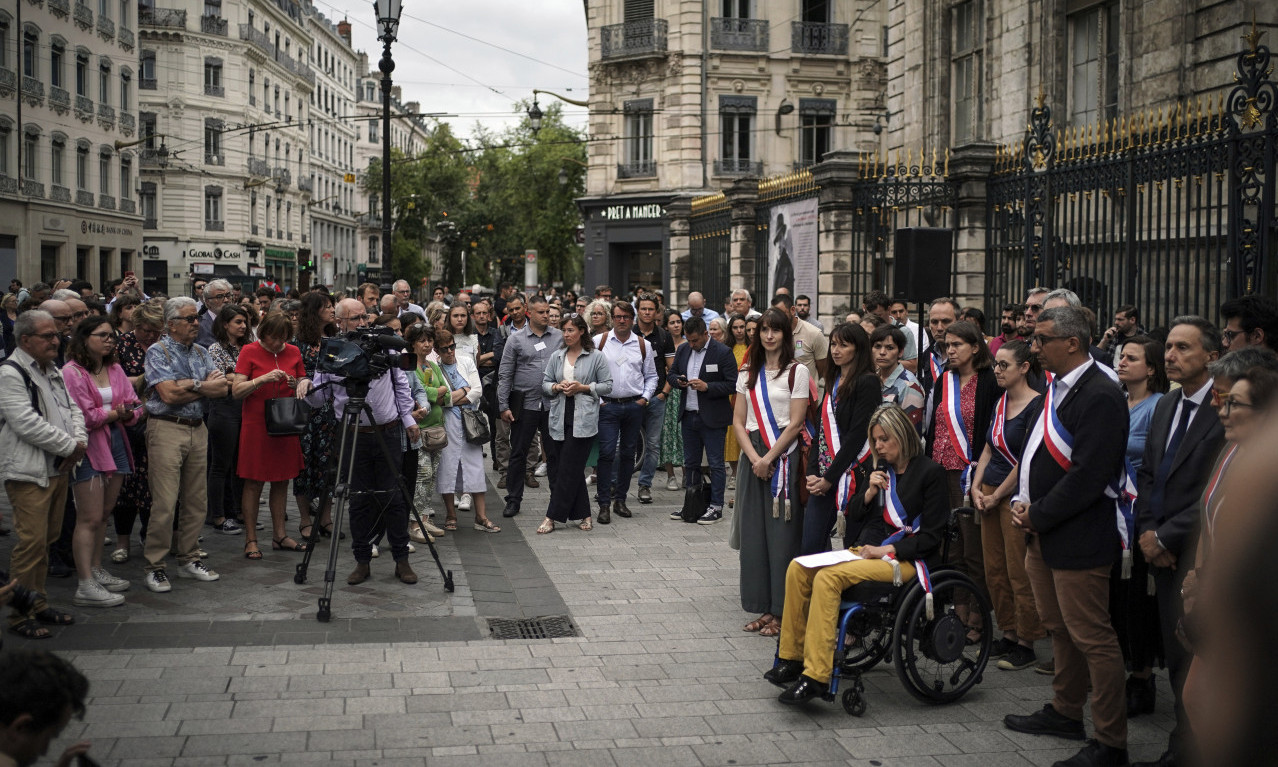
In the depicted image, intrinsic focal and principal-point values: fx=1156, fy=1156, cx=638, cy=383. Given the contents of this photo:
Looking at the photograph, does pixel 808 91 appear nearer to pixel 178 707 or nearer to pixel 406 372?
pixel 406 372

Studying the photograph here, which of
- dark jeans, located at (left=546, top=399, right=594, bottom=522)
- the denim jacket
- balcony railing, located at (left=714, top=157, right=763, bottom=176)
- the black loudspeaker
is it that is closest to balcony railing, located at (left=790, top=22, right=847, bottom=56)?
balcony railing, located at (left=714, top=157, right=763, bottom=176)

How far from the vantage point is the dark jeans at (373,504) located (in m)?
8.31

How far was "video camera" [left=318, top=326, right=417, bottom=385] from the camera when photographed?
7.78 metres

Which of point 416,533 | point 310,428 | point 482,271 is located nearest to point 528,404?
point 416,533

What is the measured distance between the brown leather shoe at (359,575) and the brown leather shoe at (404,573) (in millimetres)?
228

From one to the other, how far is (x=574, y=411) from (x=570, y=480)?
63 centimetres

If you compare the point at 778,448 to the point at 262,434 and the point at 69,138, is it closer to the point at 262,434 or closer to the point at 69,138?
the point at 262,434

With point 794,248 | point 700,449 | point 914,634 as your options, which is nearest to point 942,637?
point 914,634

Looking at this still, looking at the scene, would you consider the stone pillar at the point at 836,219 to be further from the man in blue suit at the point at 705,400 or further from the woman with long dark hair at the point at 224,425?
the woman with long dark hair at the point at 224,425

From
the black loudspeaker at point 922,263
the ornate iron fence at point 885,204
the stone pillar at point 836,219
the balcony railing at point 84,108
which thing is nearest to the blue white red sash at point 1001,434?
the black loudspeaker at point 922,263

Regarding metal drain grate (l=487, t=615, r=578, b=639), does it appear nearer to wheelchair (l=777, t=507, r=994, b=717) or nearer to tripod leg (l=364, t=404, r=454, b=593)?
tripod leg (l=364, t=404, r=454, b=593)

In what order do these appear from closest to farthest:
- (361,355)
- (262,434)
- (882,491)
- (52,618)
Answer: (882,491), (52,618), (361,355), (262,434)

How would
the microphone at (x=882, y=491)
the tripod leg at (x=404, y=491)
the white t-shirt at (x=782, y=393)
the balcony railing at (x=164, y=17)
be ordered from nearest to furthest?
1. the microphone at (x=882, y=491)
2. the white t-shirt at (x=782, y=393)
3. the tripod leg at (x=404, y=491)
4. the balcony railing at (x=164, y=17)

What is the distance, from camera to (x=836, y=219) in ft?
53.2
